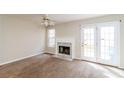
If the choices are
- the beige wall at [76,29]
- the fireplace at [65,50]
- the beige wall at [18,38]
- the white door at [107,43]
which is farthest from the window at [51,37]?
the white door at [107,43]

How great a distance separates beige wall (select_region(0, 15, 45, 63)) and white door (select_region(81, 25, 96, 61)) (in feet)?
11.2

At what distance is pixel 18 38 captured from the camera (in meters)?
5.42

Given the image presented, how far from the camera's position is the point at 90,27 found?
5074 mm

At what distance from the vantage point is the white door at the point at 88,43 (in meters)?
5.02

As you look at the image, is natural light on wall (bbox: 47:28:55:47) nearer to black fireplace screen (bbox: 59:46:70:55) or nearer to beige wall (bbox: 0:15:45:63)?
beige wall (bbox: 0:15:45:63)

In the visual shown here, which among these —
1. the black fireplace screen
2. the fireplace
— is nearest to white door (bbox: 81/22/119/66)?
the fireplace

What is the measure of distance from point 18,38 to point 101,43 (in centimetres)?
451

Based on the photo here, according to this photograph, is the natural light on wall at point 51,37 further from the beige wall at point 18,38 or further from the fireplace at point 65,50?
the fireplace at point 65,50

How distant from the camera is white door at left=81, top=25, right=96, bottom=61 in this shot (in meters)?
5.02
